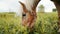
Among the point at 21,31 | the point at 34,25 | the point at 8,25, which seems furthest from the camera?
the point at 34,25

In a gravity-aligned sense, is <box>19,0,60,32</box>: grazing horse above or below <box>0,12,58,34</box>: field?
above

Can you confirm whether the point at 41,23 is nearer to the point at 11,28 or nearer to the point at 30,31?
the point at 30,31

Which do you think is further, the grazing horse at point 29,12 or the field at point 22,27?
the grazing horse at point 29,12

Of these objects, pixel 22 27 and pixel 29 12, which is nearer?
pixel 22 27

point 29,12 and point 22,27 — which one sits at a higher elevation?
point 29,12

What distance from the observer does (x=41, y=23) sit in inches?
151

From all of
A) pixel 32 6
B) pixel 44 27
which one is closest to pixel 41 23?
pixel 44 27

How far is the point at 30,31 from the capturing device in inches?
144

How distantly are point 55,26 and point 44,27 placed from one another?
0.63ft

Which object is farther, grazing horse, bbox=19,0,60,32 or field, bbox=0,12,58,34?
grazing horse, bbox=19,0,60,32

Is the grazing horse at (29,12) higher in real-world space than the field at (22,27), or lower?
higher

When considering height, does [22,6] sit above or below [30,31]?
above

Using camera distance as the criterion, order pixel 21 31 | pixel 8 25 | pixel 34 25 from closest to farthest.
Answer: pixel 21 31, pixel 8 25, pixel 34 25

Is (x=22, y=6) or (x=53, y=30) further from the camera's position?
(x=22, y=6)
